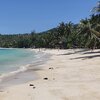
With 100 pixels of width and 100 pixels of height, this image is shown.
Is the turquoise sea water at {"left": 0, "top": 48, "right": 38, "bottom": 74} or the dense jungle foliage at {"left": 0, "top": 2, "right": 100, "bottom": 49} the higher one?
the dense jungle foliage at {"left": 0, "top": 2, "right": 100, "bottom": 49}

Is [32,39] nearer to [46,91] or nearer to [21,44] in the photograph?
[21,44]

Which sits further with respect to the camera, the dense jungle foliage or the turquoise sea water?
the dense jungle foliage

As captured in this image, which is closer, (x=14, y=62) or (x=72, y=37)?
(x=14, y=62)

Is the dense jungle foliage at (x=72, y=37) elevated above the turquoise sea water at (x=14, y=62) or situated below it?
above

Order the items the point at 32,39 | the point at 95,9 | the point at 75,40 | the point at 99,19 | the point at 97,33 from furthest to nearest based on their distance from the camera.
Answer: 1. the point at 32,39
2. the point at 75,40
3. the point at 97,33
4. the point at 99,19
5. the point at 95,9

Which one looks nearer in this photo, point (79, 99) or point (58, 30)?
point (79, 99)

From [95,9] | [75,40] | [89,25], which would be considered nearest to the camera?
[95,9]

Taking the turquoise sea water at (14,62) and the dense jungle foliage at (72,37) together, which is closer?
the turquoise sea water at (14,62)

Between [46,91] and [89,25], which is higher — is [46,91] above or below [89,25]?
below

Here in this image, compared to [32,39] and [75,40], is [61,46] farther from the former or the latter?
[32,39]

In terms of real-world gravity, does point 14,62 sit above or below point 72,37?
below

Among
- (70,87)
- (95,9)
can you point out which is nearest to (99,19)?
(95,9)

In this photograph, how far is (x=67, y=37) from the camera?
372ft

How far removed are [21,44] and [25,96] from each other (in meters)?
176
